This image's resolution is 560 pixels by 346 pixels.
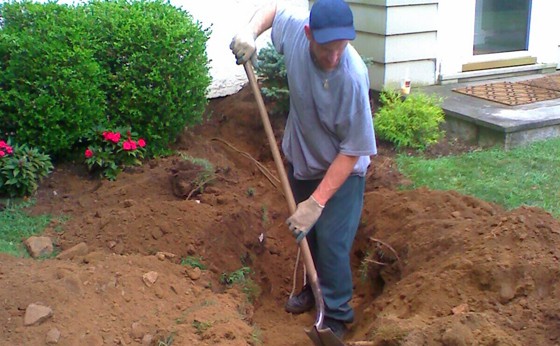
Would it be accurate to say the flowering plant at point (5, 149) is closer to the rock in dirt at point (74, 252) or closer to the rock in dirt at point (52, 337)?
the rock in dirt at point (74, 252)

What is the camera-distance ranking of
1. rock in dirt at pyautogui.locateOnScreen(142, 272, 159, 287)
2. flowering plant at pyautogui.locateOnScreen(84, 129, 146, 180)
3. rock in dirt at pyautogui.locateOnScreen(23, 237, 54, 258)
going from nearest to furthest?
rock in dirt at pyautogui.locateOnScreen(142, 272, 159, 287)
rock in dirt at pyautogui.locateOnScreen(23, 237, 54, 258)
flowering plant at pyautogui.locateOnScreen(84, 129, 146, 180)

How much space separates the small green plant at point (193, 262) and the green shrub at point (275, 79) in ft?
7.39

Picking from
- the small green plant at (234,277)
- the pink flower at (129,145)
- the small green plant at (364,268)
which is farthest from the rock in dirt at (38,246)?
the small green plant at (364,268)

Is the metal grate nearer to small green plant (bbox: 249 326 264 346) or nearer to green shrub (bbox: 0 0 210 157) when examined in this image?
green shrub (bbox: 0 0 210 157)

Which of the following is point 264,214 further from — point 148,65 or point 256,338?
point 256,338

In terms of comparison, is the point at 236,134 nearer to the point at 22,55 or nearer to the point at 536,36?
the point at 22,55

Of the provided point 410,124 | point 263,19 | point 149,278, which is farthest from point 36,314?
point 410,124

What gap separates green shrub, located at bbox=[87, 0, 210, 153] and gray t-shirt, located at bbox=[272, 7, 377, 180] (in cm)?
170

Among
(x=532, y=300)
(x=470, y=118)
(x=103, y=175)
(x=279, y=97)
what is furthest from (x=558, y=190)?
(x=103, y=175)

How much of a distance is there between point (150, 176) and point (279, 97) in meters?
1.53

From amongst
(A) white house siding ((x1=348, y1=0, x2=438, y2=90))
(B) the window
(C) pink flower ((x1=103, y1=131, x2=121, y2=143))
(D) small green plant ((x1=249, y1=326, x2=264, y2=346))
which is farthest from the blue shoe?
(B) the window

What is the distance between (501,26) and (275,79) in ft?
10.6

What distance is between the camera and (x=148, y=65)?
18.7ft

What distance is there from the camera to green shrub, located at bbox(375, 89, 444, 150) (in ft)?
21.1
